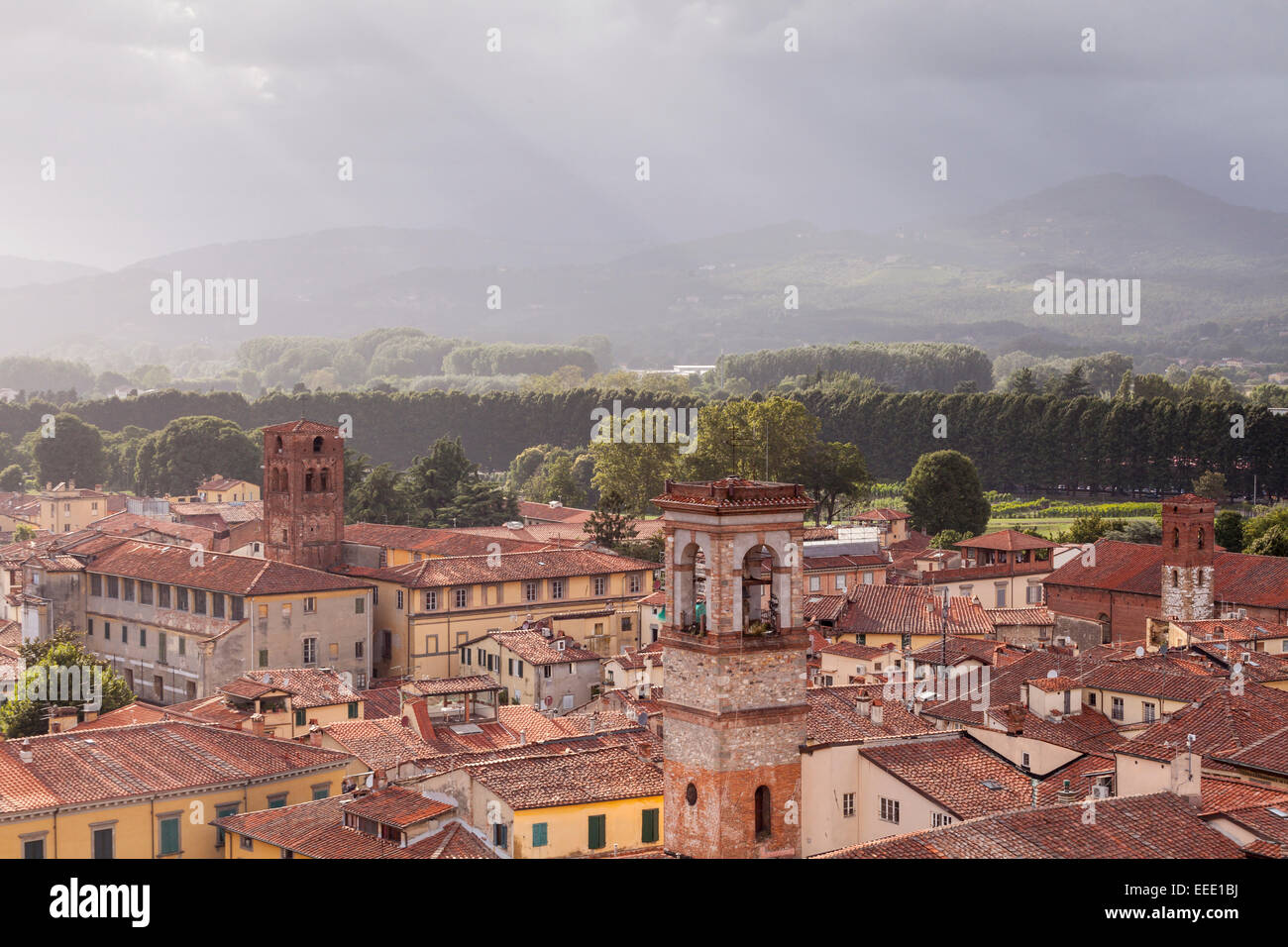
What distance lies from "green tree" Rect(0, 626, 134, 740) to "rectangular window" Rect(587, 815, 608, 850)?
12607 mm

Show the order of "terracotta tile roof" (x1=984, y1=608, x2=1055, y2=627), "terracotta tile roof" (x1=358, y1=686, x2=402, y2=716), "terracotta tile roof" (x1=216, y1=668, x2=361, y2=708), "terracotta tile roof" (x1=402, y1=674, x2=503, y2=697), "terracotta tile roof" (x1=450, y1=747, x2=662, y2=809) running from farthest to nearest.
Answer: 1. "terracotta tile roof" (x1=984, y1=608, x2=1055, y2=627)
2. "terracotta tile roof" (x1=358, y1=686, x2=402, y2=716)
3. "terracotta tile roof" (x1=402, y1=674, x2=503, y2=697)
4. "terracotta tile roof" (x1=216, y1=668, x2=361, y2=708)
5. "terracotta tile roof" (x1=450, y1=747, x2=662, y2=809)

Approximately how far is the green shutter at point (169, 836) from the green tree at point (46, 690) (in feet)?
21.5

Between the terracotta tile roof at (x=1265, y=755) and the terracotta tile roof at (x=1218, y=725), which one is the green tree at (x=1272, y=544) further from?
the terracotta tile roof at (x=1265, y=755)

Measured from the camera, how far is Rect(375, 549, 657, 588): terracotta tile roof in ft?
143

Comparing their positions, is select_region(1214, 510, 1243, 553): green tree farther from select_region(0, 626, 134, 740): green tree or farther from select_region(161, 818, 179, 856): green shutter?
select_region(161, 818, 179, 856): green shutter

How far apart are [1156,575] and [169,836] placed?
30.9 meters

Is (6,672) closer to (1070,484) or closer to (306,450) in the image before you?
(306,450)

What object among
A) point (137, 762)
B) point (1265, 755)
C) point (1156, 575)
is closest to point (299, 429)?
point (1156, 575)

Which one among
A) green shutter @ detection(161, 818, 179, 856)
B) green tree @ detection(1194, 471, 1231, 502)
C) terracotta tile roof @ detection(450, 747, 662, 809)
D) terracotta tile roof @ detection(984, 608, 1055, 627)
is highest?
green tree @ detection(1194, 471, 1231, 502)

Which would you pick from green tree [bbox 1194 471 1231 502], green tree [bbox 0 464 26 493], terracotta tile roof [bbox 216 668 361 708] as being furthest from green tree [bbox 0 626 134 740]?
green tree [bbox 0 464 26 493]

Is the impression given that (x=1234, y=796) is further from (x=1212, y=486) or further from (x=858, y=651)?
(x=1212, y=486)

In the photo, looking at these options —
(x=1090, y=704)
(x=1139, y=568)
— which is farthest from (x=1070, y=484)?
(x=1090, y=704)

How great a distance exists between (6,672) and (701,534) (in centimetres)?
1995

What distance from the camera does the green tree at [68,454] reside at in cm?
Result: 9619
